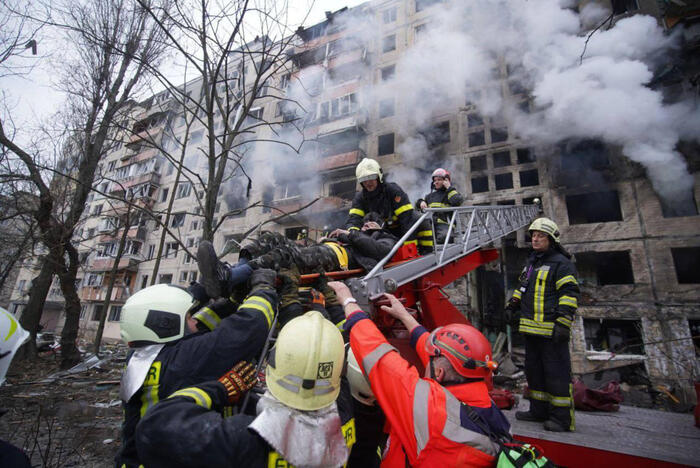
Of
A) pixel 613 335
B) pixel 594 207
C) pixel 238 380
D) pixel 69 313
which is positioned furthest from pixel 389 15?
pixel 238 380

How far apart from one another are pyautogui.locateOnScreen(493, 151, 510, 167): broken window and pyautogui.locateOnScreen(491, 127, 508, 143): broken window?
67 cm

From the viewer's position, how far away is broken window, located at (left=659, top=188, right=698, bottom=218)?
11.0 metres

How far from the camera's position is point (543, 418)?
351 cm

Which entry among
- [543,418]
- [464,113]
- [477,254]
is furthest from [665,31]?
[543,418]

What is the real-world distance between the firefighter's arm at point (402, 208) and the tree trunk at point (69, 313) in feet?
28.8

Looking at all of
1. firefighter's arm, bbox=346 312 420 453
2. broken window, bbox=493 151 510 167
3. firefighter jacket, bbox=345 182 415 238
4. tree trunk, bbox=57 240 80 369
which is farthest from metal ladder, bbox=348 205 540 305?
tree trunk, bbox=57 240 80 369

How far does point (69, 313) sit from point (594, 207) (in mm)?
19174

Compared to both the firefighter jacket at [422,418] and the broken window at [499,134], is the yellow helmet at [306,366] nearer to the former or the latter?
the firefighter jacket at [422,418]

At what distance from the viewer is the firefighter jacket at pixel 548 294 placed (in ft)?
11.6

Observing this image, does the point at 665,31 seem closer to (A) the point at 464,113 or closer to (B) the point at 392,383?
(A) the point at 464,113

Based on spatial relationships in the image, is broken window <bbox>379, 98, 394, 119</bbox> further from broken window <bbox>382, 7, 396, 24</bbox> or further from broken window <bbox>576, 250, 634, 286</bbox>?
broken window <bbox>576, 250, 634, 286</bbox>

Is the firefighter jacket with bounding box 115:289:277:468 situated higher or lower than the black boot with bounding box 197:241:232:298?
lower

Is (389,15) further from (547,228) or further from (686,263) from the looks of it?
(547,228)

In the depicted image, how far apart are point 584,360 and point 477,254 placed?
8671mm
